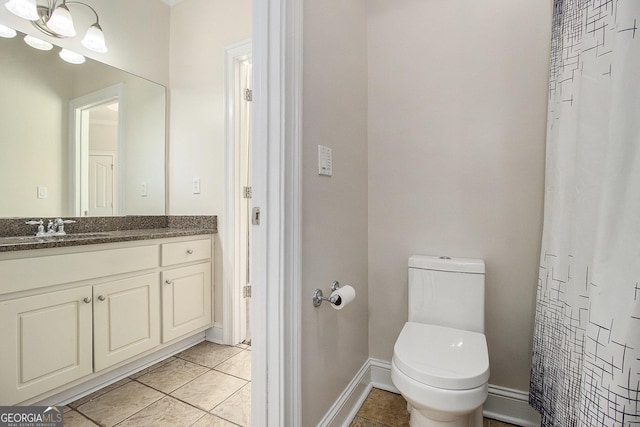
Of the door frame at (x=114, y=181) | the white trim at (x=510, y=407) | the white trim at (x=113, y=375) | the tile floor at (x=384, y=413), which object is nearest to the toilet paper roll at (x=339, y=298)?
the tile floor at (x=384, y=413)

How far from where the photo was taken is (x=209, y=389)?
5.31ft

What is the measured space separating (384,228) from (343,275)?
439 millimetres

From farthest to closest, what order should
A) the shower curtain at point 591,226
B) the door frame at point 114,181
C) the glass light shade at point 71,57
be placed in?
the door frame at point 114,181
the glass light shade at point 71,57
the shower curtain at point 591,226

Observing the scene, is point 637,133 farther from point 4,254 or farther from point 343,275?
point 4,254

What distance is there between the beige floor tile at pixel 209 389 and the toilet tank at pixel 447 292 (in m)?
1.07

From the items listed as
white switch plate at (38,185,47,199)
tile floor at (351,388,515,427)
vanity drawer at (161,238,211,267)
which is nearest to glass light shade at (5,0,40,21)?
white switch plate at (38,185,47,199)

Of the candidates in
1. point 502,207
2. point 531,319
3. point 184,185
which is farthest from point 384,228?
point 184,185

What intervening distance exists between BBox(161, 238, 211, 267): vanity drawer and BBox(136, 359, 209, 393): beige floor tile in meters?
0.65

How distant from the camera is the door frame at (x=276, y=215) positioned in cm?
92

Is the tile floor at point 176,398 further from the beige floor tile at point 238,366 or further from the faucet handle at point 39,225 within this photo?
the faucet handle at point 39,225

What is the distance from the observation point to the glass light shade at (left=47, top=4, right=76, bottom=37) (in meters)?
1.73

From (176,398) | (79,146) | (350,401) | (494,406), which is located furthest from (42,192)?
(494,406)

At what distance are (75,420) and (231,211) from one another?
1337 mm

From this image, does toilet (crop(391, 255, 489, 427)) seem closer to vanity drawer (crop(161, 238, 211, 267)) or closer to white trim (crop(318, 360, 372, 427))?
white trim (crop(318, 360, 372, 427))
